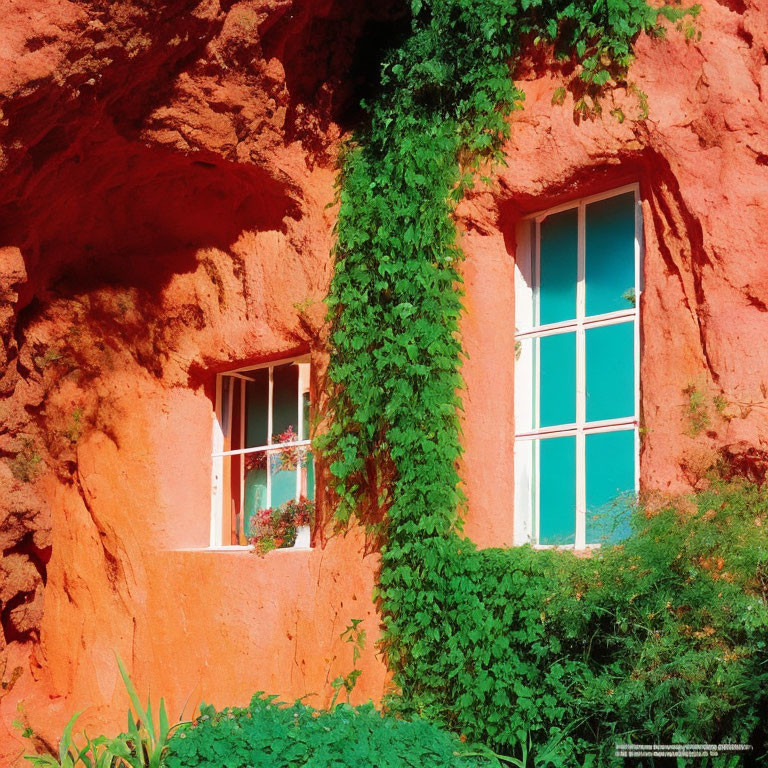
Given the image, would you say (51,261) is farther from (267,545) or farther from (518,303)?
(518,303)

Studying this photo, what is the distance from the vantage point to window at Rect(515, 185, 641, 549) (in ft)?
17.5

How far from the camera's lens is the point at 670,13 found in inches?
202

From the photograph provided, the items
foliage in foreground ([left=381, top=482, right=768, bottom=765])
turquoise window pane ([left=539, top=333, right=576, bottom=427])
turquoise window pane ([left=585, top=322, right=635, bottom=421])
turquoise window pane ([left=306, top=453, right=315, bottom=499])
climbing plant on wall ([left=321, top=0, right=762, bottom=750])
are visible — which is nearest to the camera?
foliage in foreground ([left=381, top=482, right=768, bottom=765])

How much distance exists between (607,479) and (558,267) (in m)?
1.23

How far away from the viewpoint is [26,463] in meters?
7.03

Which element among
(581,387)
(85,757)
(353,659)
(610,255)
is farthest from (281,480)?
(610,255)

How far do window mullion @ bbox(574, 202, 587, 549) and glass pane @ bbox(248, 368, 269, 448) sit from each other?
256 cm

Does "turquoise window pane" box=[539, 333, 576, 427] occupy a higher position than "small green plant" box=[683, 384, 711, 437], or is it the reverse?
"turquoise window pane" box=[539, 333, 576, 427]

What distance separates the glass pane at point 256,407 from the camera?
734 centimetres

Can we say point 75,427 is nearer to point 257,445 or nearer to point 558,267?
point 257,445

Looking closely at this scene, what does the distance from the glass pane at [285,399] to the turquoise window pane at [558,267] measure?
6.57 ft

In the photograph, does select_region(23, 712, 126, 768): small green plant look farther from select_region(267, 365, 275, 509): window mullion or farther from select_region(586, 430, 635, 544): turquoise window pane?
select_region(586, 430, 635, 544): turquoise window pane

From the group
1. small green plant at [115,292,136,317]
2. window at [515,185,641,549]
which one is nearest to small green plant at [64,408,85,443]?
small green plant at [115,292,136,317]

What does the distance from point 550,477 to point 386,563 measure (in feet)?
3.38
